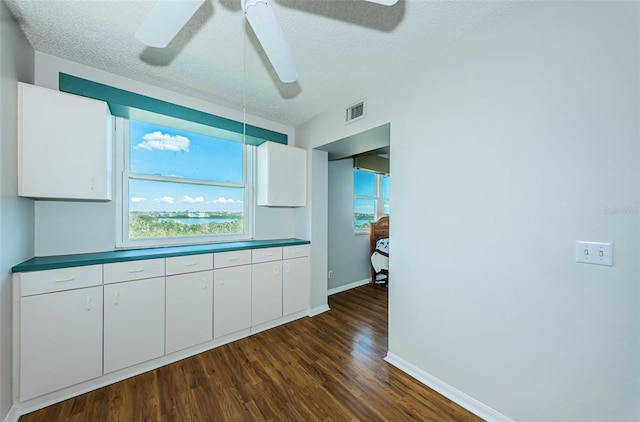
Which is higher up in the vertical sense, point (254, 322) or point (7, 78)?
point (7, 78)

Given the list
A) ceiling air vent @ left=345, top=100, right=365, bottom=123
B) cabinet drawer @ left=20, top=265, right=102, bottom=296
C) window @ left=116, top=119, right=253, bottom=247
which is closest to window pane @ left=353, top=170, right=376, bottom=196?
ceiling air vent @ left=345, top=100, right=365, bottom=123

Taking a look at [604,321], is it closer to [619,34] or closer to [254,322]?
[619,34]

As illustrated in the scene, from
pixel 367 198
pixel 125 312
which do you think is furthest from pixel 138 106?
pixel 367 198

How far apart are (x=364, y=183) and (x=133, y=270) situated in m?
3.85

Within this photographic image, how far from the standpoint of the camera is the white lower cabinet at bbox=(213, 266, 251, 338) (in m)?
2.38

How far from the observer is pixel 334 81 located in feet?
7.33

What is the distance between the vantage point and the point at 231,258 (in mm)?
2494

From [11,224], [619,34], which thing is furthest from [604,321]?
[11,224]

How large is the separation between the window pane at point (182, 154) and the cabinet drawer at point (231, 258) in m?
0.98

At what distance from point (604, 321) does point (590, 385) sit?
1.15ft

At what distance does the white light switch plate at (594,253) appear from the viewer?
3.77 ft

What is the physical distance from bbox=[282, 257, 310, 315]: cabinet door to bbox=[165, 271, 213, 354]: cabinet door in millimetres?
882

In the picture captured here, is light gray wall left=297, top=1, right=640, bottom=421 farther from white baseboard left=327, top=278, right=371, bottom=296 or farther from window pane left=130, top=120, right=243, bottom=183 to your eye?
window pane left=130, top=120, right=243, bottom=183

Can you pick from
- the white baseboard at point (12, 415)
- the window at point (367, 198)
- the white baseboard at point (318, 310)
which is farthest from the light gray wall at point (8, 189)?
the window at point (367, 198)
